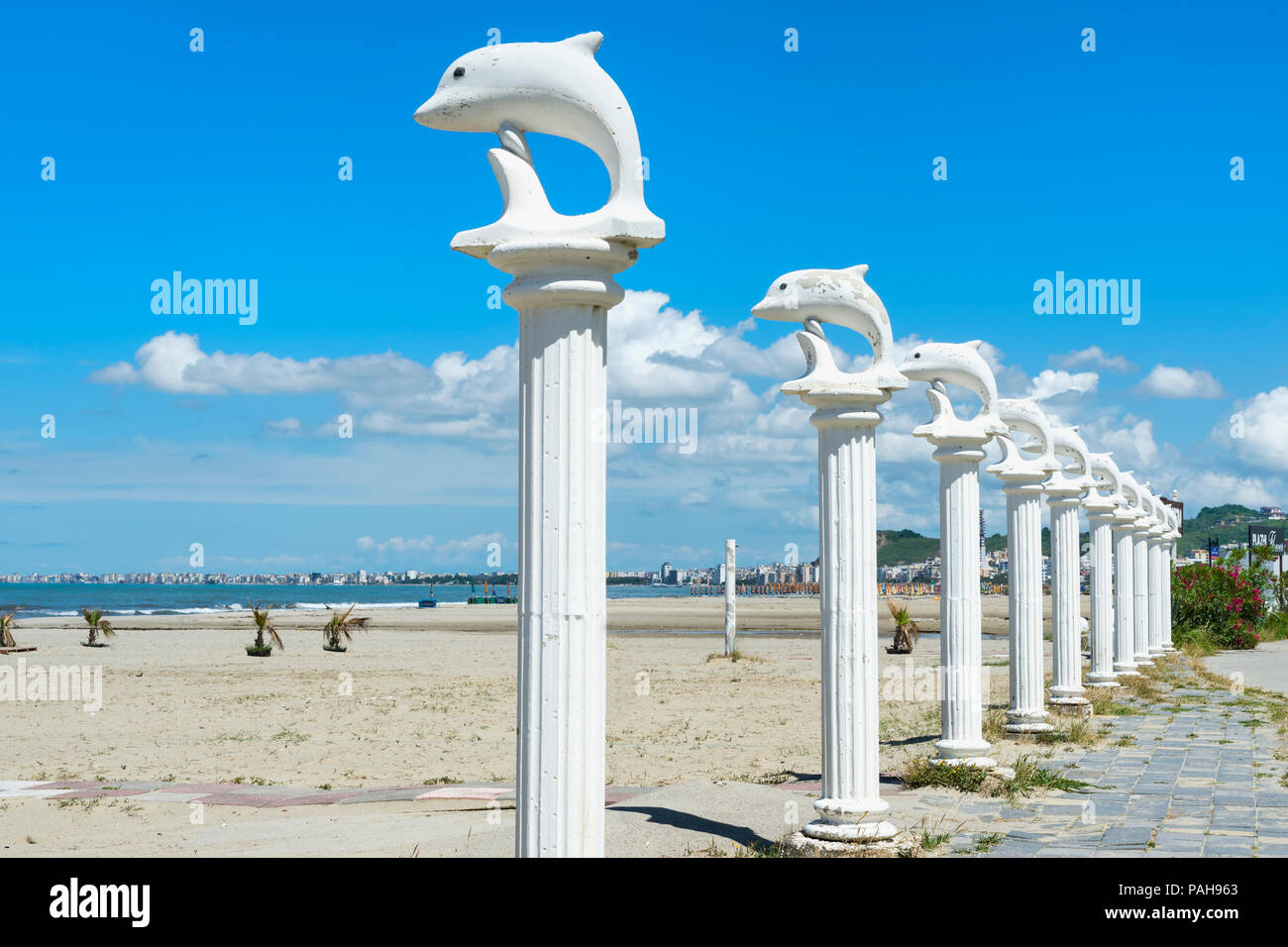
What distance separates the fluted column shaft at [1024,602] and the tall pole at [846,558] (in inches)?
227

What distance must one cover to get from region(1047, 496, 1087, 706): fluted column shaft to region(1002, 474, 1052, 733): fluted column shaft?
1832 mm

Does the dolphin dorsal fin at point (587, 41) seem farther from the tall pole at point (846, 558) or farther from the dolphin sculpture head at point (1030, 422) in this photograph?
the dolphin sculpture head at point (1030, 422)

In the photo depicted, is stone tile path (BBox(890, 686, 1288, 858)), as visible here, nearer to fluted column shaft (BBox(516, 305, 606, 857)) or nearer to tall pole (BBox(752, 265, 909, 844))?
tall pole (BBox(752, 265, 909, 844))

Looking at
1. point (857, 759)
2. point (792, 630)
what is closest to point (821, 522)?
point (857, 759)

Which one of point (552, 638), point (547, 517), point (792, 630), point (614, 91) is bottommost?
point (792, 630)

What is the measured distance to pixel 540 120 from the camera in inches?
194

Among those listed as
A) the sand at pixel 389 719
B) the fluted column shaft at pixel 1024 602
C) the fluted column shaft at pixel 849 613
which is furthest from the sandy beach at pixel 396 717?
the fluted column shaft at pixel 849 613

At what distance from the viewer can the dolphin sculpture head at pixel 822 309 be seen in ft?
25.7

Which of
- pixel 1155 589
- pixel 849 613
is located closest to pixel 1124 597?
pixel 1155 589

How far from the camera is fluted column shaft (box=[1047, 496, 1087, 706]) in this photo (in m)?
14.9

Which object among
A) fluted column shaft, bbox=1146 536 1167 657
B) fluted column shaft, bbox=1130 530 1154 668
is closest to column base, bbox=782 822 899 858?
fluted column shaft, bbox=1130 530 1154 668

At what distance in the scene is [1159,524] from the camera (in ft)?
78.4
